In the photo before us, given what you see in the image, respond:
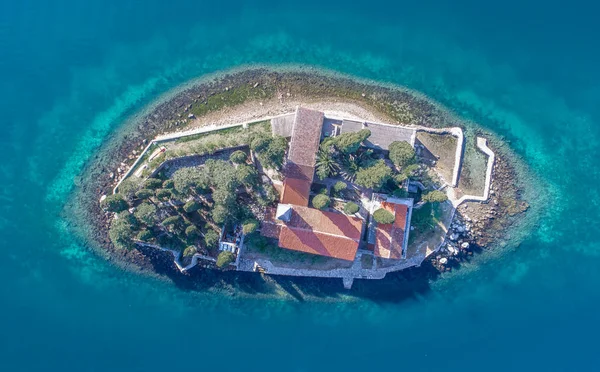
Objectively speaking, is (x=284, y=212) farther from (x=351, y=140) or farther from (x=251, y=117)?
(x=251, y=117)

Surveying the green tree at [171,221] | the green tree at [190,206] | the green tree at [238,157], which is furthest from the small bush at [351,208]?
the green tree at [171,221]

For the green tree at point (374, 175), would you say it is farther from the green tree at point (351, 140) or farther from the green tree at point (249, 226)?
the green tree at point (249, 226)

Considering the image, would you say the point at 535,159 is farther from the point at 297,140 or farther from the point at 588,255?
the point at 297,140

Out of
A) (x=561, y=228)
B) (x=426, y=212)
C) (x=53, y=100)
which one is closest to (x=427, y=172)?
(x=426, y=212)

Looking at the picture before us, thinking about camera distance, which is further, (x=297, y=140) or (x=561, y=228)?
(x=561, y=228)

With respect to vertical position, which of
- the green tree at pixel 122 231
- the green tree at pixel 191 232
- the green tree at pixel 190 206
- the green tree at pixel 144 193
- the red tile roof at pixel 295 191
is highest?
the red tile roof at pixel 295 191

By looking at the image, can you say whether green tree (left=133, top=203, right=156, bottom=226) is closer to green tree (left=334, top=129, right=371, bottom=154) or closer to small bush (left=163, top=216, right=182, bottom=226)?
small bush (left=163, top=216, right=182, bottom=226)

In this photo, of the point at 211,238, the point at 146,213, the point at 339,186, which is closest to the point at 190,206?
the point at 211,238
